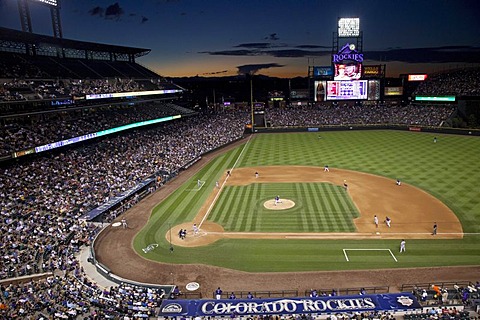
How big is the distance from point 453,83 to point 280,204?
67312 mm

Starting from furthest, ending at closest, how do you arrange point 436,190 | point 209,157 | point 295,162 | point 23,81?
1. point 209,157
2. point 295,162
3. point 23,81
4. point 436,190

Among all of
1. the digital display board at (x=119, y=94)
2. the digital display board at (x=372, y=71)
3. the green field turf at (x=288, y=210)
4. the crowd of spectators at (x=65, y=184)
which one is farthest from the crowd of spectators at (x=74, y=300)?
the digital display board at (x=372, y=71)

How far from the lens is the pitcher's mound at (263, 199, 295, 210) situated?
31.0 metres

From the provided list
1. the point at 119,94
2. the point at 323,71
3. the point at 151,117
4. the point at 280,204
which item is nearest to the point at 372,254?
the point at 280,204

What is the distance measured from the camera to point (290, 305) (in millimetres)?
16344

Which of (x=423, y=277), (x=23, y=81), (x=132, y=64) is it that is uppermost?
(x=132, y=64)

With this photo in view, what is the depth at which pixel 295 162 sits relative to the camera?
48.5 m

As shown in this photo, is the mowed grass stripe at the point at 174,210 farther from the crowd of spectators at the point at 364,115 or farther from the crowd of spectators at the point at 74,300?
the crowd of spectators at the point at 364,115

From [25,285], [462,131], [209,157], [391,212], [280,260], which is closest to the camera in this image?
[25,285]

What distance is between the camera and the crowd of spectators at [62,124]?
109ft

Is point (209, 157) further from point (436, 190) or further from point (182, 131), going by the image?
point (436, 190)

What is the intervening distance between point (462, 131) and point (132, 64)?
62.1 metres

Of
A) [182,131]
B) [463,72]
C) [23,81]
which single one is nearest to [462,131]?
[463,72]

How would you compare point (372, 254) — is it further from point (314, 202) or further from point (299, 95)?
point (299, 95)
